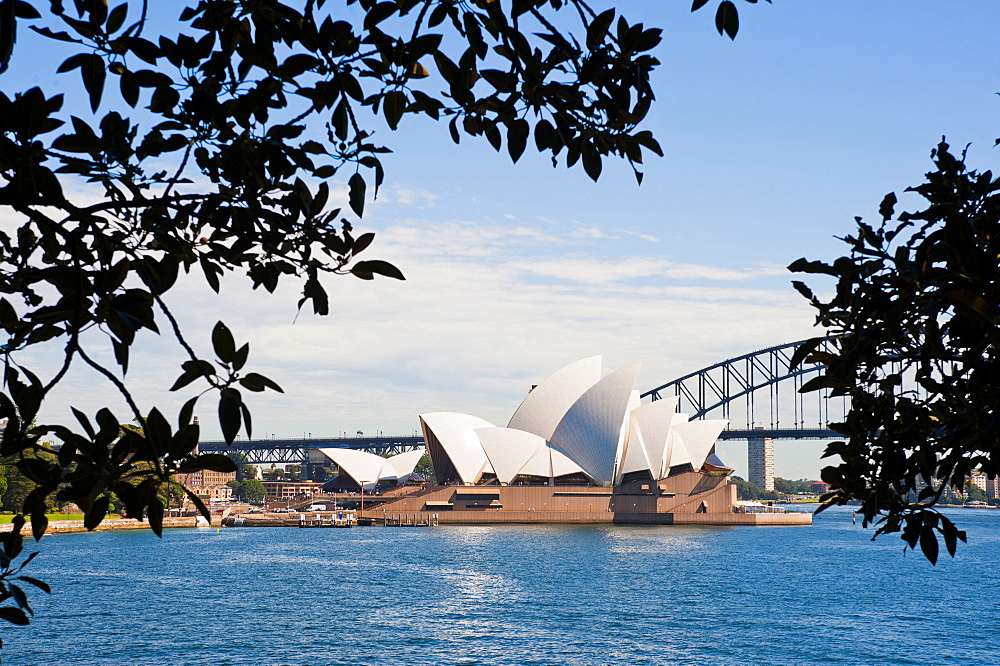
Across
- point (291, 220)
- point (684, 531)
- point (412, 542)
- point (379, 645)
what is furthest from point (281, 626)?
point (684, 531)

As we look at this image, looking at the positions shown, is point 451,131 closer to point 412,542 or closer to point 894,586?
Answer: point 894,586

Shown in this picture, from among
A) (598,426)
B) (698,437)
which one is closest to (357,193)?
(598,426)

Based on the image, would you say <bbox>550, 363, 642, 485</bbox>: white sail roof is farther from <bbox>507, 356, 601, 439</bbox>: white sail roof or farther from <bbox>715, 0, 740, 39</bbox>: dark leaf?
<bbox>715, 0, 740, 39</bbox>: dark leaf

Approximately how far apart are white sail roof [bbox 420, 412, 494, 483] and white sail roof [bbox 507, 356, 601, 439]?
11.3ft

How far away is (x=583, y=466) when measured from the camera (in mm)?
74875

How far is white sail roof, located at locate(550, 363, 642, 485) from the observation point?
72.5 m

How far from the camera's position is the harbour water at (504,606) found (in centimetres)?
2222

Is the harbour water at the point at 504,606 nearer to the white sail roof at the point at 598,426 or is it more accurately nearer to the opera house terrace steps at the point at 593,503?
the white sail roof at the point at 598,426

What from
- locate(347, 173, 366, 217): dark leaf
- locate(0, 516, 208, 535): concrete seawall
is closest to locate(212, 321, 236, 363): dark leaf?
locate(347, 173, 366, 217): dark leaf

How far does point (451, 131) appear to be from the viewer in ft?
9.70

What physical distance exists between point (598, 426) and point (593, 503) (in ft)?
21.7

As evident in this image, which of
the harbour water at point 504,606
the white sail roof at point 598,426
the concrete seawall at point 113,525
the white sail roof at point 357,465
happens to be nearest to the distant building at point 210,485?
the white sail roof at point 357,465

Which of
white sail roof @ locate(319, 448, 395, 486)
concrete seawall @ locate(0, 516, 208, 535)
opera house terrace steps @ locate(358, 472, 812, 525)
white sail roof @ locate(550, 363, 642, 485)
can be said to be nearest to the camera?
concrete seawall @ locate(0, 516, 208, 535)

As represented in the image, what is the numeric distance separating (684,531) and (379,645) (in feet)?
162
